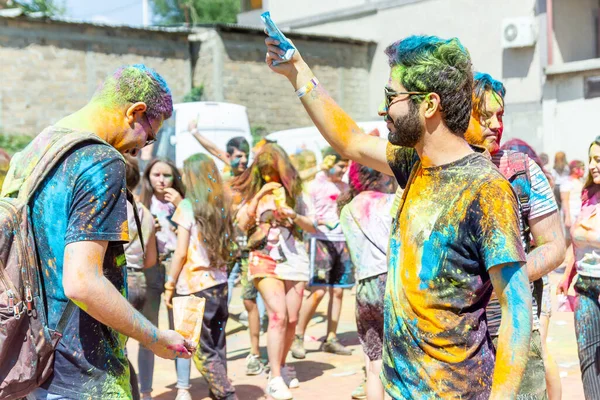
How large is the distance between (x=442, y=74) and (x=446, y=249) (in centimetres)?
54

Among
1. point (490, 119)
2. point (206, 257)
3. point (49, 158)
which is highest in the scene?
point (490, 119)

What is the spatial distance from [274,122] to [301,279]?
14.4 meters

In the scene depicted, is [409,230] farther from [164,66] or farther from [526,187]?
[164,66]

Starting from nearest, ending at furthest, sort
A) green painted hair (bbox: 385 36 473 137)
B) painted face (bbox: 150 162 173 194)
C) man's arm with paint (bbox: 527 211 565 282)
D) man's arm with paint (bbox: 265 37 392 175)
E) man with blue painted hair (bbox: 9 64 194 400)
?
1. green painted hair (bbox: 385 36 473 137)
2. man with blue painted hair (bbox: 9 64 194 400)
3. man's arm with paint (bbox: 265 37 392 175)
4. man's arm with paint (bbox: 527 211 565 282)
5. painted face (bbox: 150 162 173 194)

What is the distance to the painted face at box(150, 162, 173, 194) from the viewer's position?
24.0ft

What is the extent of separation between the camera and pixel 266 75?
2092 cm

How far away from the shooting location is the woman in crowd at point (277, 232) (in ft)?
22.4

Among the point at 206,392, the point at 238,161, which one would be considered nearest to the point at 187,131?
the point at 238,161

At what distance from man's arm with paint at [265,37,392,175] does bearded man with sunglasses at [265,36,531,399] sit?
0.37 m

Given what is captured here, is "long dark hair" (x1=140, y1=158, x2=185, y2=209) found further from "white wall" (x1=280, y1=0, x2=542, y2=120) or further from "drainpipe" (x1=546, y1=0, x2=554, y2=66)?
"drainpipe" (x1=546, y1=0, x2=554, y2=66)

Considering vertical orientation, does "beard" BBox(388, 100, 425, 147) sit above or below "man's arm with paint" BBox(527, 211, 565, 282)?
above

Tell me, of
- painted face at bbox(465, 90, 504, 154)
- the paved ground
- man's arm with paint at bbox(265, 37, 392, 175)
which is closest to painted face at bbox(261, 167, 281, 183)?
the paved ground

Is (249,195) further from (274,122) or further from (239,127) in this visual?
(274,122)

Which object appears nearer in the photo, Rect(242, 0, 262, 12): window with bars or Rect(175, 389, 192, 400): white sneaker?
Rect(175, 389, 192, 400): white sneaker
